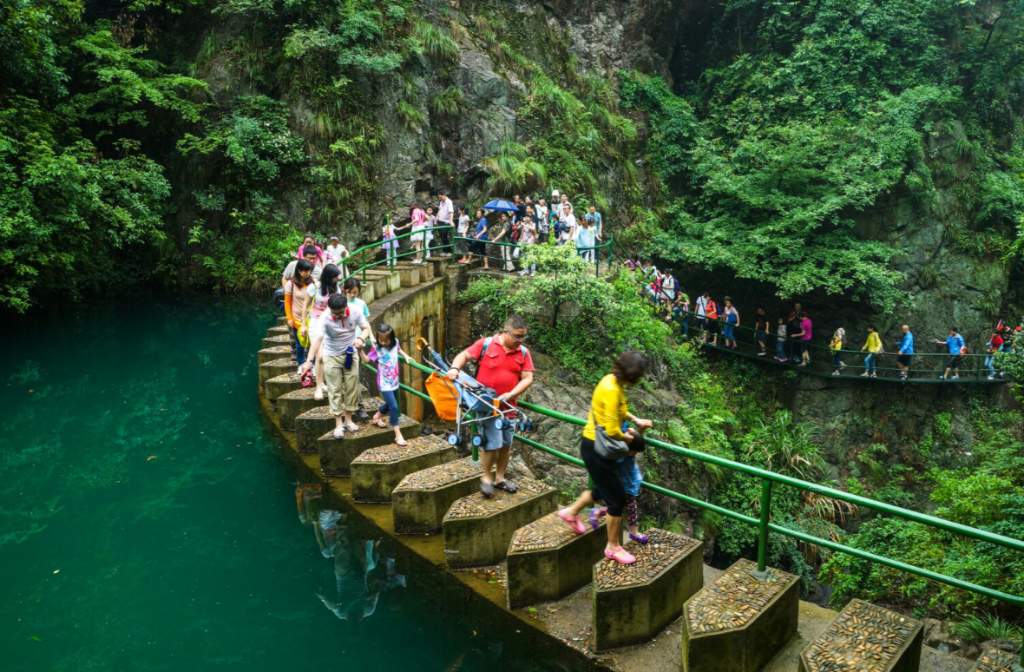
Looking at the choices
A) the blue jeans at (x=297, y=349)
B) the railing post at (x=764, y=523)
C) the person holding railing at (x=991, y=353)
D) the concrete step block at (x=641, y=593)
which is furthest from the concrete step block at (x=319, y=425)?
the person holding railing at (x=991, y=353)

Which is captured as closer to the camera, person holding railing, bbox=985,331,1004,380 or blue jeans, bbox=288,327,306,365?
blue jeans, bbox=288,327,306,365

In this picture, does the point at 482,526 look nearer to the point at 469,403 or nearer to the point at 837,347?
the point at 469,403

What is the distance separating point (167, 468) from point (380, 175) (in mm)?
14434

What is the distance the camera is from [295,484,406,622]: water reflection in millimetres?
5516

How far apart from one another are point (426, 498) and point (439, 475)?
0.30 m

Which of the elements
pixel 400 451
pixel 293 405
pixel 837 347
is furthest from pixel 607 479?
pixel 837 347

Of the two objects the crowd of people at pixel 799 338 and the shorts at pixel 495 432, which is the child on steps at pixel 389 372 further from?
the crowd of people at pixel 799 338

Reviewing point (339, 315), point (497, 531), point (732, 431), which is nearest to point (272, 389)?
point (339, 315)

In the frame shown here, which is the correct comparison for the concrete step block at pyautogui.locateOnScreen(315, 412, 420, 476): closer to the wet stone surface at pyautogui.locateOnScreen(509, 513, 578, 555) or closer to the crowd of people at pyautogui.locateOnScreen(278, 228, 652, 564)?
the crowd of people at pyautogui.locateOnScreen(278, 228, 652, 564)

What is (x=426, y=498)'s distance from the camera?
6.12m

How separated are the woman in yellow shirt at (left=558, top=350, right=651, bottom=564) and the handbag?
0.03 m

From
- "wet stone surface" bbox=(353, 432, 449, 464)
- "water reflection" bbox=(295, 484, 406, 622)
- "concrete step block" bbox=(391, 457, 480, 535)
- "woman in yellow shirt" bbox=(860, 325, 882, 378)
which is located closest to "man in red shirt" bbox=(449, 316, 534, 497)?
"concrete step block" bbox=(391, 457, 480, 535)

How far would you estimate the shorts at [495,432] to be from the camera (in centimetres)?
572

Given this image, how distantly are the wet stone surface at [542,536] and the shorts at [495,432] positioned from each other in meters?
0.74
